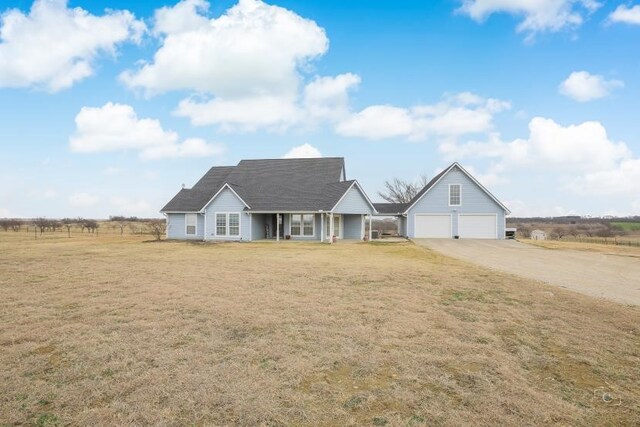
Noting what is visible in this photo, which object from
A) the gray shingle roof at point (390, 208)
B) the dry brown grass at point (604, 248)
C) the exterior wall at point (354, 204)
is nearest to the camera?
the dry brown grass at point (604, 248)

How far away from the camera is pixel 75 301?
9641mm

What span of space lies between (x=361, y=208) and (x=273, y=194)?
24.1ft

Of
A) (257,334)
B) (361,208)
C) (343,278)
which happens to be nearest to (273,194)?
(361,208)

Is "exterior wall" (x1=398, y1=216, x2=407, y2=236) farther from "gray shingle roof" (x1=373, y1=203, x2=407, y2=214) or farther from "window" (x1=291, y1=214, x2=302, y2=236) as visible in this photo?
"window" (x1=291, y1=214, x2=302, y2=236)

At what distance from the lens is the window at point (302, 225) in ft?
107

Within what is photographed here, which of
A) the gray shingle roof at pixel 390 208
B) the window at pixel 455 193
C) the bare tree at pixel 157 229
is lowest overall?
the bare tree at pixel 157 229

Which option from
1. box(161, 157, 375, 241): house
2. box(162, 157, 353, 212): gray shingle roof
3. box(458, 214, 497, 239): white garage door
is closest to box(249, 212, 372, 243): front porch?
box(161, 157, 375, 241): house

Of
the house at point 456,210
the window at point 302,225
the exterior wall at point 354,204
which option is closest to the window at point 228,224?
the window at point 302,225

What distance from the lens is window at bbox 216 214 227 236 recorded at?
32.1m

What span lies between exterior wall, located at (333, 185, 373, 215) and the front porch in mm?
771

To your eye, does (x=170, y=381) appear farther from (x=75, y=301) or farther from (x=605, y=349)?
(x=605, y=349)

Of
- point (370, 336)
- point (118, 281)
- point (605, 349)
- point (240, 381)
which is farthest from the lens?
point (118, 281)

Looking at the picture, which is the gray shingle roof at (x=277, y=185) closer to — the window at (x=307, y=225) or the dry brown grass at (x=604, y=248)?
the window at (x=307, y=225)

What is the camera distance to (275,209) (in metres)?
31.1
